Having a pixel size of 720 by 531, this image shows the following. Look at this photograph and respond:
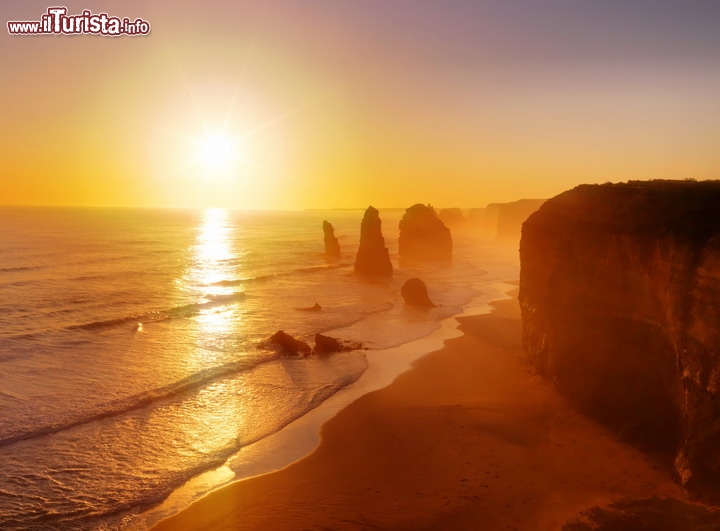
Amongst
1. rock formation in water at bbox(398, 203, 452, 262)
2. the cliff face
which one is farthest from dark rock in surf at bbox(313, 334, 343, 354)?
rock formation in water at bbox(398, 203, 452, 262)

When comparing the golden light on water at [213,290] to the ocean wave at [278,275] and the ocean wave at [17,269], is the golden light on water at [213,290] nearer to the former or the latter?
the ocean wave at [278,275]

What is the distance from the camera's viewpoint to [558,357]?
23.0m

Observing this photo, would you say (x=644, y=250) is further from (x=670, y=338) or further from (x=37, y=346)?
(x=37, y=346)

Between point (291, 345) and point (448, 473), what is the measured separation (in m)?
17.9

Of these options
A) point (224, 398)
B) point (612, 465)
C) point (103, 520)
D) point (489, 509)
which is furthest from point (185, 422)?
point (612, 465)

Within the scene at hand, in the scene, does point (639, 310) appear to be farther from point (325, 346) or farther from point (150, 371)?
point (150, 371)

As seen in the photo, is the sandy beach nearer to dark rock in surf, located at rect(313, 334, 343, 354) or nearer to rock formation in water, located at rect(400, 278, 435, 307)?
dark rock in surf, located at rect(313, 334, 343, 354)

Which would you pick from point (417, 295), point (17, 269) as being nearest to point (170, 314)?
point (417, 295)

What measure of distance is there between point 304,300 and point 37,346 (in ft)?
83.1

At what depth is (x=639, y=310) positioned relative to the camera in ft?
59.5

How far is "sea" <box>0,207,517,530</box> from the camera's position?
16859mm

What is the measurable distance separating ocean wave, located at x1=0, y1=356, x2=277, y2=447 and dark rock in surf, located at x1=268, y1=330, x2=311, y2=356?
1343 millimetres

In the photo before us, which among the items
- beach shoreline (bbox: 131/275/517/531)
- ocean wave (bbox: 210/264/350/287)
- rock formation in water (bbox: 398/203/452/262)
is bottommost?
beach shoreline (bbox: 131/275/517/531)

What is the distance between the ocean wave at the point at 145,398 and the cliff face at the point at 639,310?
18.0 m
